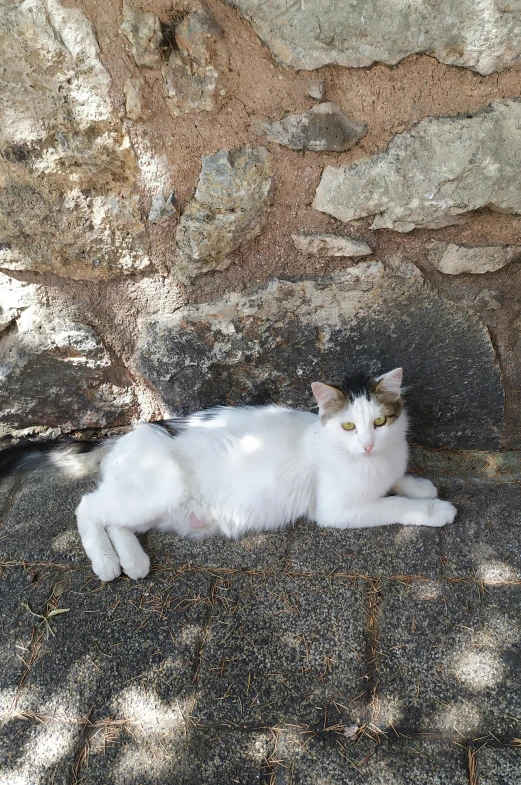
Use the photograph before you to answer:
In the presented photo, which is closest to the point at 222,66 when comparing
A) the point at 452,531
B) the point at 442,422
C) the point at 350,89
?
the point at 350,89

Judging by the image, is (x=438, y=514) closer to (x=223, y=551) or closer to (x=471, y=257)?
(x=223, y=551)

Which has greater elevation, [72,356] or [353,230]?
[353,230]

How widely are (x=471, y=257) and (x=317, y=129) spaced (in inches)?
30.7

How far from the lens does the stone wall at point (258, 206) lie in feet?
5.83

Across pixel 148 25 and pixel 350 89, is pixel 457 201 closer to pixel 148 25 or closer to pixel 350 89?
pixel 350 89

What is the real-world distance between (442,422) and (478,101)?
1.37m

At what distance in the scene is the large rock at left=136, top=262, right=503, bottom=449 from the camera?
223cm

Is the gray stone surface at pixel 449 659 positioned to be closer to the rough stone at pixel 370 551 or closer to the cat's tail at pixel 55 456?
the rough stone at pixel 370 551

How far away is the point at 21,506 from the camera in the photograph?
2518mm

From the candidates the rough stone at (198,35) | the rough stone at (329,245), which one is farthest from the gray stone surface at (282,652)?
the rough stone at (198,35)

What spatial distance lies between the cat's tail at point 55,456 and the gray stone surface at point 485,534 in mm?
1740

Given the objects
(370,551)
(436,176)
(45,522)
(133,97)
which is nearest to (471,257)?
(436,176)

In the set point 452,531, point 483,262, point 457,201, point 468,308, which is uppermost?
point 457,201

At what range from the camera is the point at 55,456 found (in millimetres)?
2734
